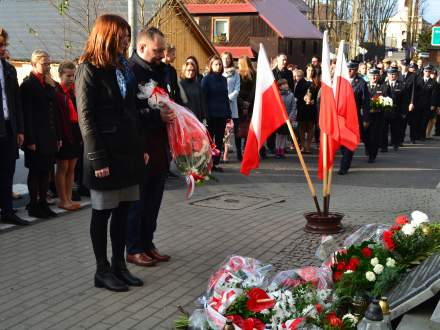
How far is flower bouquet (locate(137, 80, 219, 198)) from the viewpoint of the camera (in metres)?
5.43

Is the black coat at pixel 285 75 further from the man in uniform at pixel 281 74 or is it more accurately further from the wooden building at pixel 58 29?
the wooden building at pixel 58 29

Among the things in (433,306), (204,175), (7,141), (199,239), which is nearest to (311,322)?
(433,306)

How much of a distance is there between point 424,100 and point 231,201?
1100 cm

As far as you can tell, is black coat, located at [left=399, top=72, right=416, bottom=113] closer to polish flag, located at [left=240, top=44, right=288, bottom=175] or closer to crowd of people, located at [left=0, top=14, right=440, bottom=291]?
crowd of people, located at [left=0, top=14, right=440, bottom=291]

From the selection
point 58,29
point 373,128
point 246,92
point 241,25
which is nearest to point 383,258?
point 246,92

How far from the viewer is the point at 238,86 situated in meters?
12.3

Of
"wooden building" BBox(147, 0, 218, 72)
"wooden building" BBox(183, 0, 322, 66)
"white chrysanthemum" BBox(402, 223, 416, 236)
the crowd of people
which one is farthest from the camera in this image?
"wooden building" BBox(183, 0, 322, 66)

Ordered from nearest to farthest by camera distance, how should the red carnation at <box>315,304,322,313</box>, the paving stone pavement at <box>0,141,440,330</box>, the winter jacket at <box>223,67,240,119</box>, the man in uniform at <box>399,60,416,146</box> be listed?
the red carnation at <box>315,304,322,313</box> → the paving stone pavement at <box>0,141,440,330</box> → the winter jacket at <box>223,67,240,119</box> → the man in uniform at <box>399,60,416,146</box>

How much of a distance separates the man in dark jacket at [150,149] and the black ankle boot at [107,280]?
0.57 m

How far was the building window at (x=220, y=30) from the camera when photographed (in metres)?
43.2

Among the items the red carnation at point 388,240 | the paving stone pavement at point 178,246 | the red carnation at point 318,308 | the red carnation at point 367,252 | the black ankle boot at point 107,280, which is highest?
the red carnation at point 388,240

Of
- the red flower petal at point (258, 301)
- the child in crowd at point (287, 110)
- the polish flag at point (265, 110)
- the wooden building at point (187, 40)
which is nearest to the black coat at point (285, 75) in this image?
the child in crowd at point (287, 110)

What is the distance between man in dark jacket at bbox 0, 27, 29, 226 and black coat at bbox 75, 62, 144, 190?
2530 mm

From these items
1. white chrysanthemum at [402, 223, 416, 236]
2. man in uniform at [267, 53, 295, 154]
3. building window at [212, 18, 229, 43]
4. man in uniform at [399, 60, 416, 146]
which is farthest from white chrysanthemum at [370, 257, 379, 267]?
building window at [212, 18, 229, 43]
